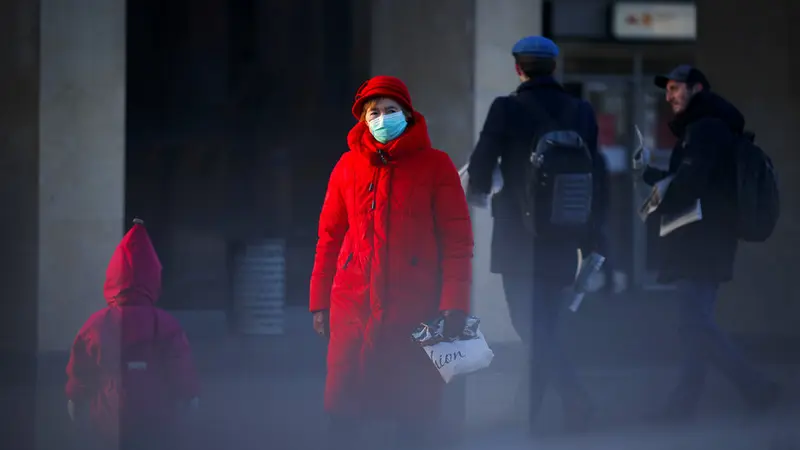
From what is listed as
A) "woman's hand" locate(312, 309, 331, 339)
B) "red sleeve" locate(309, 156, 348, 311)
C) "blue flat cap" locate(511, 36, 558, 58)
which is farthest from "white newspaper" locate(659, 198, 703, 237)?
"woman's hand" locate(312, 309, 331, 339)

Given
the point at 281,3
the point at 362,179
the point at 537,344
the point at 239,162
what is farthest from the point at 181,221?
the point at 362,179

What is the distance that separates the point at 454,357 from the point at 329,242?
2.44 feet

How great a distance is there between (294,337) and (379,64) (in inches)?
84.3

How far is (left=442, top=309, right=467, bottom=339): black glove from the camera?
534 centimetres

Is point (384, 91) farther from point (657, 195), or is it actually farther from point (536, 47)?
point (657, 195)

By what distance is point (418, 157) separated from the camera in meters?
5.45

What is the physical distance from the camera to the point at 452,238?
5.42 meters

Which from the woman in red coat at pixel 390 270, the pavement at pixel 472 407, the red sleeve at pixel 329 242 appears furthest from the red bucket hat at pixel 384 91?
the pavement at pixel 472 407

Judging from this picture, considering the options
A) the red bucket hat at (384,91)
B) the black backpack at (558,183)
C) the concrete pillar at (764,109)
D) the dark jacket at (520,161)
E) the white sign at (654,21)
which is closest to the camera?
the red bucket hat at (384,91)

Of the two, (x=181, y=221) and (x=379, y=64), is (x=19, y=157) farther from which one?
(x=379, y=64)

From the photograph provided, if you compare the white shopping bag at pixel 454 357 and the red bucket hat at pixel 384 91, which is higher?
the red bucket hat at pixel 384 91

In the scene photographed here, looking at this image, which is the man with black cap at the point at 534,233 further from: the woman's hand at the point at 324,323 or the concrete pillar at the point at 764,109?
the concrete pillar at the point at 764,109

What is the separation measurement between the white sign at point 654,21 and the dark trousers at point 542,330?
6.10m

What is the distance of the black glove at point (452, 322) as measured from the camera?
210 inches
